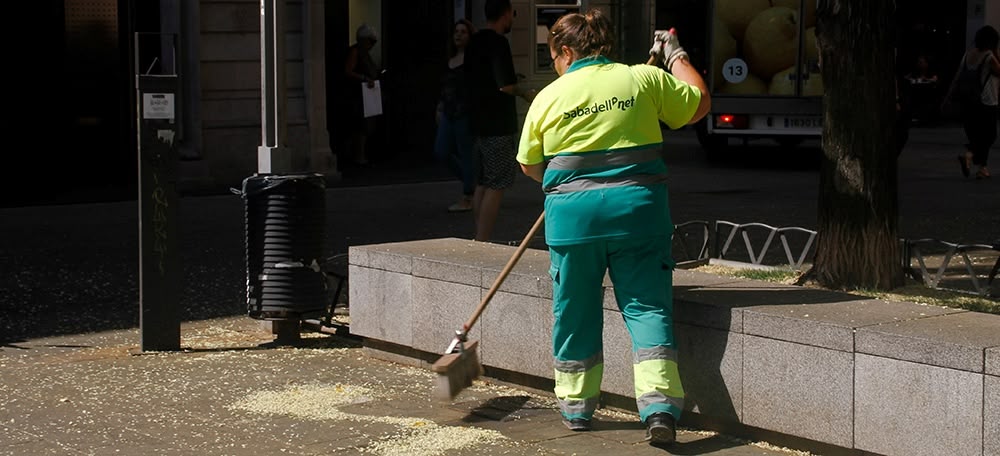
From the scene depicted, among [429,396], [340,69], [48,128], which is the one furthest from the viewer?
[340,69]

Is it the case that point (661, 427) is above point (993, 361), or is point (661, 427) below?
below

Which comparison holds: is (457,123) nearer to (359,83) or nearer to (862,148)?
(862,148)

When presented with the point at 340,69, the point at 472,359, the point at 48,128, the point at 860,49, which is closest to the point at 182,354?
the point at 472,359

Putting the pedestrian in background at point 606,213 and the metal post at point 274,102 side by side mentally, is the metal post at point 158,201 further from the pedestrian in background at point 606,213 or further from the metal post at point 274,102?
the pedestrian in background at point 606,213

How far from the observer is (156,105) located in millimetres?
7586

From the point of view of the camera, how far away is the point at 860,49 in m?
8.02

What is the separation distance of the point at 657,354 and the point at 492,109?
5.34m

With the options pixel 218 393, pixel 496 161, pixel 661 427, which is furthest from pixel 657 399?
pixel 496 161

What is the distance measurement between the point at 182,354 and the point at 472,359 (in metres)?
2.00

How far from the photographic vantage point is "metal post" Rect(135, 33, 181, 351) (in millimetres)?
7582

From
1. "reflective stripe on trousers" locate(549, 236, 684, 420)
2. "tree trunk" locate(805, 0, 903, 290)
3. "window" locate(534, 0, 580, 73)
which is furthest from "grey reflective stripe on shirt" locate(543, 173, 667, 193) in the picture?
"window" locate(534, 0, 580, 73)

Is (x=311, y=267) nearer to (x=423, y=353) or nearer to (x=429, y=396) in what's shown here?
(x=423, y=353)

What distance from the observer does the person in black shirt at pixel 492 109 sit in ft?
34.8

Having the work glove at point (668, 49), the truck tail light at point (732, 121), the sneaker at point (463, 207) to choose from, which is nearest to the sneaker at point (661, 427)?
the work glove at point (668, 49)
